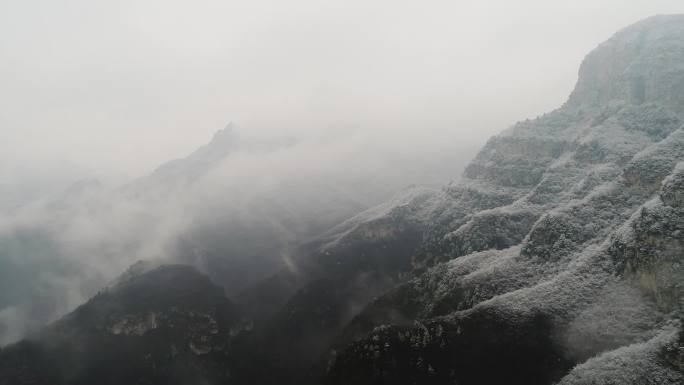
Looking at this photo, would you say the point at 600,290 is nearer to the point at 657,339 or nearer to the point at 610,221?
the point at 657,339

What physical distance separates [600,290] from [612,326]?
16.6 metres

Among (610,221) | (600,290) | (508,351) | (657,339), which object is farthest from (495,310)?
(610,221)

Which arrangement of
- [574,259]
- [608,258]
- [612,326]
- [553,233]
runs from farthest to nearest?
[553,233], [574,259], [608,258], [612,326]

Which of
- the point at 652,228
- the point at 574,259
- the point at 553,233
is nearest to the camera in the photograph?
the point at 652,228

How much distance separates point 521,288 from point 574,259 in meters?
22.5

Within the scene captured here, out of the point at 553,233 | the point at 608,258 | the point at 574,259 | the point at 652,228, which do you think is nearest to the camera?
the point at 652,228

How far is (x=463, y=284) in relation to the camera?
654 feet

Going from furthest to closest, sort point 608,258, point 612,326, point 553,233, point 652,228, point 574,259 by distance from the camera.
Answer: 1. point 553,233
2. point 574,259
3. point 608,258
4. point 652,228
5. point 612,326

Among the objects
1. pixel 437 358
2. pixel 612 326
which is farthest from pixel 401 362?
pixel 612 326

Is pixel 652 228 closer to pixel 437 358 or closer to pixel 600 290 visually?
pixel 600 290

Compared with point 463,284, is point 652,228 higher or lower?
higher

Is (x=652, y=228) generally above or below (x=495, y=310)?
above

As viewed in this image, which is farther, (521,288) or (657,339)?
(521,288)

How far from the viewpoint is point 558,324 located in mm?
144375
